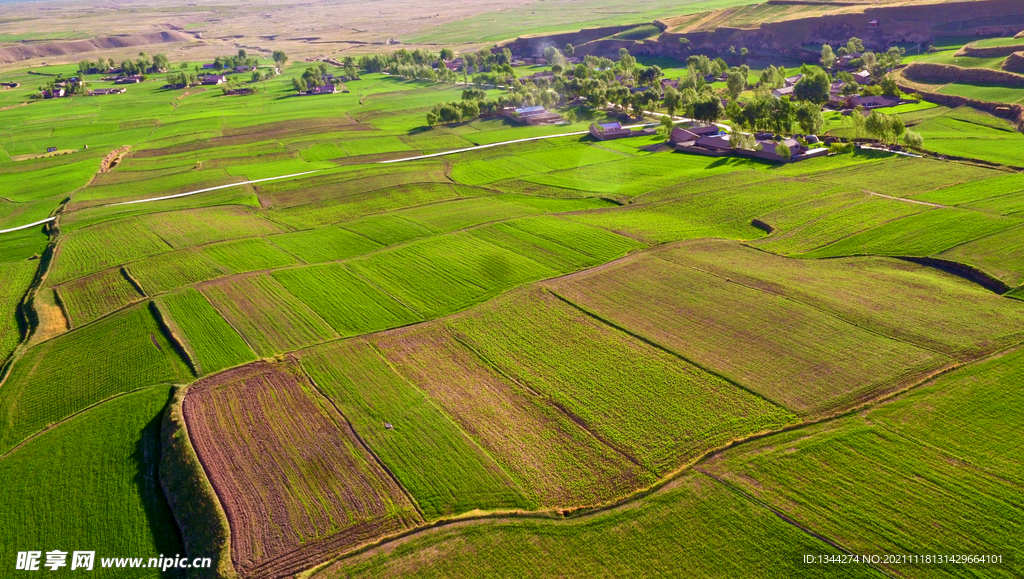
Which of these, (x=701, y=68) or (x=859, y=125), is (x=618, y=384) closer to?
(x=859, y=125)

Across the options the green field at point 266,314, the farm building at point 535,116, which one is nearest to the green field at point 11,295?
the green field at point 266,314

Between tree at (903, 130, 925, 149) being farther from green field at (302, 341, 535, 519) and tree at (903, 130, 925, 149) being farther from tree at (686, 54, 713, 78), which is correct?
green field at (302, 341, 535, 519)

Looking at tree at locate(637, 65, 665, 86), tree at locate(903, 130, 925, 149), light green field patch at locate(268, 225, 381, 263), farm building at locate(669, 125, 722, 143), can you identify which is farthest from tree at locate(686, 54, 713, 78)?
light green field patch at locate(268, 225, 381, 263)

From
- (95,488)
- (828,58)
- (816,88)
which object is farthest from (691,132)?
(95,488)

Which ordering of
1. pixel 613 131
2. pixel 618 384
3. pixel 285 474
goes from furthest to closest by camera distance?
pixel 613 131 → pixel 618 384 → pixel 285 474

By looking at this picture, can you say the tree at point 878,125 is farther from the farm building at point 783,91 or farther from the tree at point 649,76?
the tree at point 649,76

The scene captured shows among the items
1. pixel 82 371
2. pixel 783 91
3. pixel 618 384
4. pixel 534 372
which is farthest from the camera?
pixel 783 91

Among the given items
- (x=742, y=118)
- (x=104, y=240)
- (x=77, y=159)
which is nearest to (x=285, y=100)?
(x=77, y=159)
